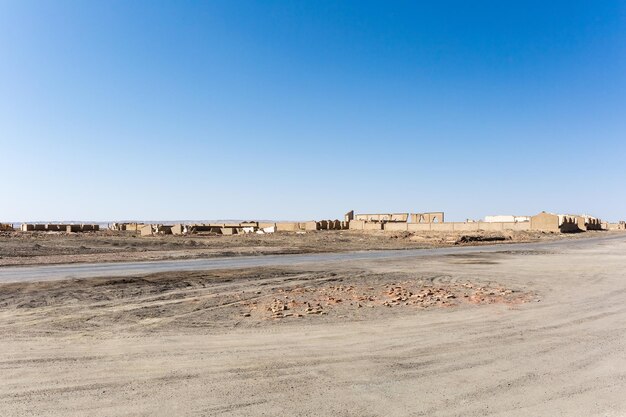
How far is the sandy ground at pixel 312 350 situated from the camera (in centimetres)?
584

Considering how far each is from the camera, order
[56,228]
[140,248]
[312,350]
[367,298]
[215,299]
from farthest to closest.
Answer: [56,228], [140,248], [367,298], [215,299], [312,350]

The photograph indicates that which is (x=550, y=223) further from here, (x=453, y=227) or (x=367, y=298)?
(x=367, y=298)

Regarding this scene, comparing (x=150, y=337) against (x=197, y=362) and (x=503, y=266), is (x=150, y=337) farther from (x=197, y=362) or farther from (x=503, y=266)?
(x=503, y=266)

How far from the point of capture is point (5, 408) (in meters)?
5.59

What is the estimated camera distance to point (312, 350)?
322 inches

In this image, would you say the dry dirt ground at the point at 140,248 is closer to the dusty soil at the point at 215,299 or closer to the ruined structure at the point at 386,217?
the dusty soil at the point at 215,299

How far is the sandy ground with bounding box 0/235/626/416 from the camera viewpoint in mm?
5840

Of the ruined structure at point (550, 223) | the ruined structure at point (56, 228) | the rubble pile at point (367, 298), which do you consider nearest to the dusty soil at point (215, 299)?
the rubble pile at point (367, 298)

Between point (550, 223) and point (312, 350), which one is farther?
point (550, 223)

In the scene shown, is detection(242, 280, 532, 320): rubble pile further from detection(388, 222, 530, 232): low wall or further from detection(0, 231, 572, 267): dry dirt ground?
detection(388, 222, 530, 232): low wall

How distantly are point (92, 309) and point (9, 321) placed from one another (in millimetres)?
1944

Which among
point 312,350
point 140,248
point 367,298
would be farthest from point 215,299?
point 140,248

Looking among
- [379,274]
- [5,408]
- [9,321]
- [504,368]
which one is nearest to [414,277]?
[379,274]

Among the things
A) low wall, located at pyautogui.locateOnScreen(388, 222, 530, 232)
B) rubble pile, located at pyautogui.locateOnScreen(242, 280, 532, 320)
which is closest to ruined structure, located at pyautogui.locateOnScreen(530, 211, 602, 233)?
low wall, located at pyautogui.locateOnScreen(388, 222, 530, 232)
